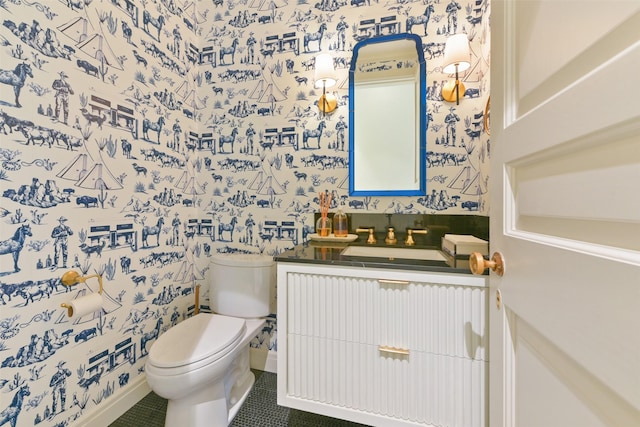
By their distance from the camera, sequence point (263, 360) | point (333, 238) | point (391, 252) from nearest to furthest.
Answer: point (391, 252)
point (333, 238)
point (263, 360)

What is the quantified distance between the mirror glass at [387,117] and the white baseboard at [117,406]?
1.65 m

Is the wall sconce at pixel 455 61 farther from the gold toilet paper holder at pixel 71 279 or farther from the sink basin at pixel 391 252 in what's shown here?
the gold toilet paper holder at pixel 71 279

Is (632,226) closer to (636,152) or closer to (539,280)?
(636,152)

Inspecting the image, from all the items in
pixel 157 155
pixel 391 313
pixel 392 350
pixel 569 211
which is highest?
pixel 157 155

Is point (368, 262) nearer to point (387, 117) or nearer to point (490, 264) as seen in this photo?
point (490, 264)

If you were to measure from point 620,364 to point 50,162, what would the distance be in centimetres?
172

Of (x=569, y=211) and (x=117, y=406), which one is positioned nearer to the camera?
(x=569, y=211)

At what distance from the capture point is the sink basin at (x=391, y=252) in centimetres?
126

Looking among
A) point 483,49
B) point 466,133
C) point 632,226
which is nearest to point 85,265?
point 632,226

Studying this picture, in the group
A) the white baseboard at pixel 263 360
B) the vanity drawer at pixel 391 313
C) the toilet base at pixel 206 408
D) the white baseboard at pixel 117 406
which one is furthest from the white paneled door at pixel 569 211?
the white baseboard at pixel 117 406

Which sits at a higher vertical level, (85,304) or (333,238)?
(333,238)

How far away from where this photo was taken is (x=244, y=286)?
1589 millimetres

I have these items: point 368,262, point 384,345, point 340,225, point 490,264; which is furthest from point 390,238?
point 490,264

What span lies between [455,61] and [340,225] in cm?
107
